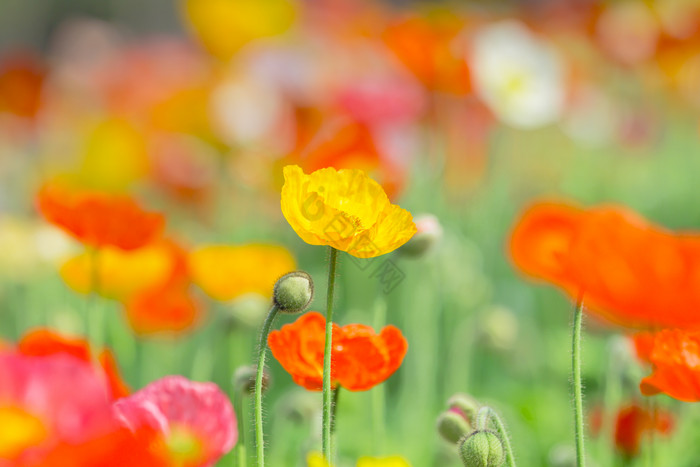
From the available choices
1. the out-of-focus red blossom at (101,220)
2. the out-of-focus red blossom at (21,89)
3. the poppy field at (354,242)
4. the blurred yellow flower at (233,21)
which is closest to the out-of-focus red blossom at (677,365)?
the poppy field at (354,242)

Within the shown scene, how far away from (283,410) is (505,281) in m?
1.28

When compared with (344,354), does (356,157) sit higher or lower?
higher

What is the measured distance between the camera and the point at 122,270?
1079mm

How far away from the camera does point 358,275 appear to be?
174cm

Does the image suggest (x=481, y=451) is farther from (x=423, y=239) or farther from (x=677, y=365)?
(x=423, y=239)

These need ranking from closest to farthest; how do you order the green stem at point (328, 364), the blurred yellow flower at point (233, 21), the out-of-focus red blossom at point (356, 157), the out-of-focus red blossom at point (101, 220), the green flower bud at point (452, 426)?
the green stem at point (328, 364) → the green flower bud at point (452, 426) → the out-of-focus red blossom at point (101, 220) → the out-of-focus red blossom at point (356, 157) → the blurred yellow flower at point (233, 21)

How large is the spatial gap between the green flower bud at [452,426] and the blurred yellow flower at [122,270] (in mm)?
434

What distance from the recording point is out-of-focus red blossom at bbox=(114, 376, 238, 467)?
1.69ft

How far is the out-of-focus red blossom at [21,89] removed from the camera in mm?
3000

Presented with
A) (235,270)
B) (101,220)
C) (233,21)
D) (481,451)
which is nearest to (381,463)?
(481,451)

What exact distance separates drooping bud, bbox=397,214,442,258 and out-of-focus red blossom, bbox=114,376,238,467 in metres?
0.29

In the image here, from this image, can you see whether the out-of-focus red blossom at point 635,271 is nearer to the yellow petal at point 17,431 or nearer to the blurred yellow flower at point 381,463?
the blurred yellow flower at point 381,463

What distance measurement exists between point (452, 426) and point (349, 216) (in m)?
0.19

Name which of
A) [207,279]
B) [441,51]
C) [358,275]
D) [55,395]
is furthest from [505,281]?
[55,395]
